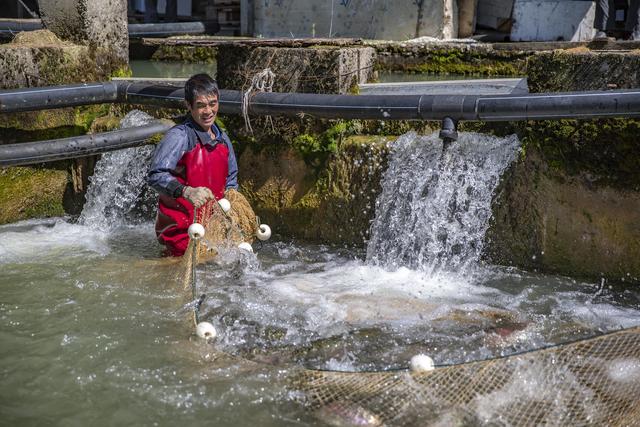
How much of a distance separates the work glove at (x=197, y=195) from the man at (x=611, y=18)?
28.3 feet

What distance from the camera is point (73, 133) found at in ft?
25.0

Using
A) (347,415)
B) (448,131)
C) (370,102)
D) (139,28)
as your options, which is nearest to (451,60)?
(139,28)

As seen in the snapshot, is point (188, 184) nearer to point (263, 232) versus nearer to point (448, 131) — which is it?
point (263, 232)

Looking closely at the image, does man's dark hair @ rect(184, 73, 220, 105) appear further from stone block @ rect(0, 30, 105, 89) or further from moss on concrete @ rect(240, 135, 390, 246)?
stone block @ rect(0, 30, 105, 89)

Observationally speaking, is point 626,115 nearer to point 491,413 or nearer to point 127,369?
point 491,413

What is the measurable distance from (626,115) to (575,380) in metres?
1.94

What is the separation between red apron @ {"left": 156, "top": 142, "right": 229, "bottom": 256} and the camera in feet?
18.7

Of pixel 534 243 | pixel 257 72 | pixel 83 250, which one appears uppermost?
pixel 257 72

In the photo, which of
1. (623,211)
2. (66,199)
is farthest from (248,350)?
(66,199)

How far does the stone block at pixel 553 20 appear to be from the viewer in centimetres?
1348

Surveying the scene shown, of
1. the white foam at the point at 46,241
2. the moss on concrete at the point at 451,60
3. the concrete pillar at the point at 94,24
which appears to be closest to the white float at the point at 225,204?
the white foam at the point at 46,241

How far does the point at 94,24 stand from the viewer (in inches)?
313

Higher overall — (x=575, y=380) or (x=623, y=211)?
(x=623, y=211)

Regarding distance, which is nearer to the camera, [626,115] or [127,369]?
[127,369]
